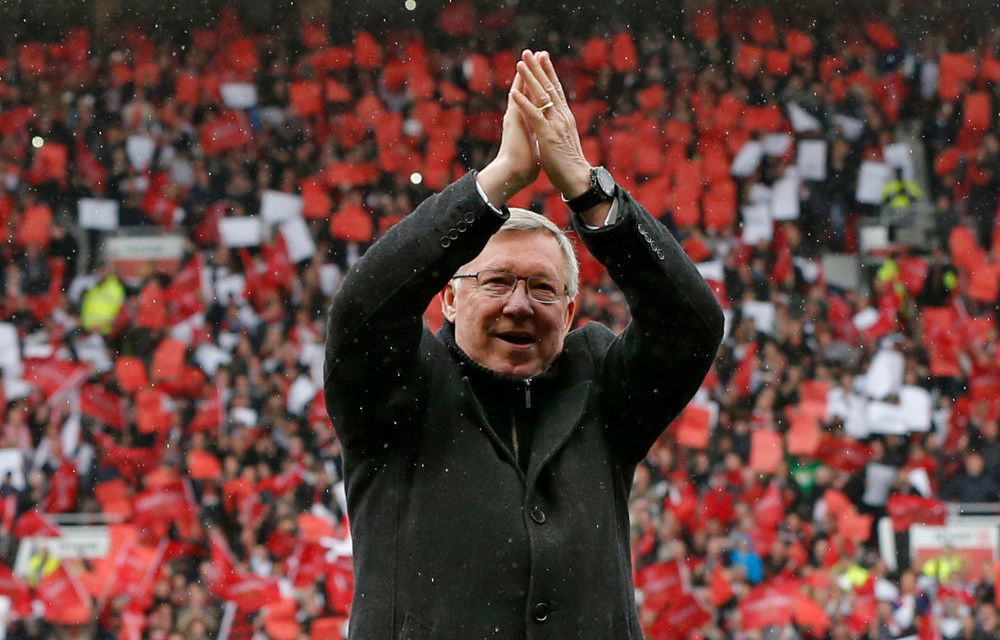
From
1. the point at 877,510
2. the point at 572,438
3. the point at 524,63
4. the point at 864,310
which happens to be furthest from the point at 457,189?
the point at 864,310

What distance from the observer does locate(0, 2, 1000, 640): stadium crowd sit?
8.78m

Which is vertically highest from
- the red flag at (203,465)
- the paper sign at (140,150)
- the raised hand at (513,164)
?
the paper sign at (140,150)

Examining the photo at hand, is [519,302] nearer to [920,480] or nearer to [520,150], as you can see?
[520,150]

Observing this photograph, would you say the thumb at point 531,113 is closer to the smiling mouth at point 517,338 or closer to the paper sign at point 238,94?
the smiling mouth at point 517,338

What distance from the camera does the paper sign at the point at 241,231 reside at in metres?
12.0

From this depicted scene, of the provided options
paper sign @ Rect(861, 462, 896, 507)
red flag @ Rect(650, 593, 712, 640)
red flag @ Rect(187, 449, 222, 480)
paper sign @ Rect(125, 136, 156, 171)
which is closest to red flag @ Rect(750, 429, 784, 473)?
paper sign @ Rect(861, 462, 896, 507)

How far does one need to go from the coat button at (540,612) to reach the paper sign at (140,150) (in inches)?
433

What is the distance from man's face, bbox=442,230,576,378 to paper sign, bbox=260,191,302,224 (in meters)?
9.90

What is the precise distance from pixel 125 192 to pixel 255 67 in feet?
→ 5.85

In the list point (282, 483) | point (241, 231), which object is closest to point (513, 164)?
point (282, 483)

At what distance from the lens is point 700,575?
8.55 meters

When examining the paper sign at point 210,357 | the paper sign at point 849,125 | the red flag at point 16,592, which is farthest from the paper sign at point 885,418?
the red flag at point 16,592

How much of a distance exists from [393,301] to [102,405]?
8.88m

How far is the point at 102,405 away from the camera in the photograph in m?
10.7
